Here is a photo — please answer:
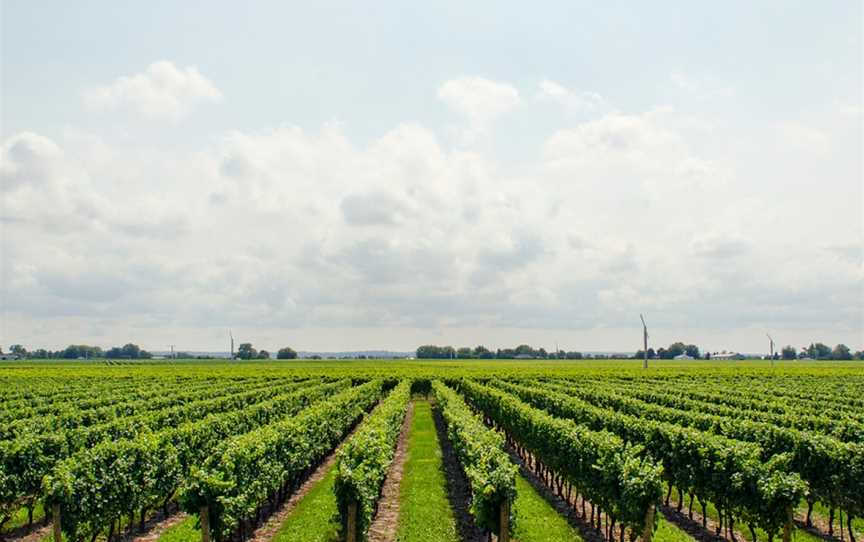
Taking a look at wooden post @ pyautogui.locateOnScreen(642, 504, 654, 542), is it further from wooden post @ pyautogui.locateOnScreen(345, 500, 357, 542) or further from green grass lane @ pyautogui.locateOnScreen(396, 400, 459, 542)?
wooden post @ pyautogui.locateOnScreen(345, 500, 357, 542)

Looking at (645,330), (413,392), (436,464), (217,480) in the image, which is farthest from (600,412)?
(645,330)

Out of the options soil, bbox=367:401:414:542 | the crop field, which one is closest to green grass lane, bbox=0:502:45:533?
the crop field

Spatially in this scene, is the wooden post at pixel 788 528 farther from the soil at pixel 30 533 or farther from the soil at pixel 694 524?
the soil at pixel 30 533

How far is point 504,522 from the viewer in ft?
45.0

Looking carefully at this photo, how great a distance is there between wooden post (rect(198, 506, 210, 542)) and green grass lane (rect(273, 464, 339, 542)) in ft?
9.62

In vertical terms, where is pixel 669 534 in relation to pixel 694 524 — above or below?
above

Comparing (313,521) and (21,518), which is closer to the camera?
(313,521)

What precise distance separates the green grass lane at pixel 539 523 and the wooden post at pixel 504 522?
1.25 metres

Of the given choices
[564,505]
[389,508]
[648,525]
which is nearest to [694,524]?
[564,505]

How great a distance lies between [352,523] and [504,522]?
3.42m

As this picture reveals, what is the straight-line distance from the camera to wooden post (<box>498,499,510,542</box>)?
13.7 m

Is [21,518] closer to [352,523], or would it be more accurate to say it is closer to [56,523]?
[56,523]

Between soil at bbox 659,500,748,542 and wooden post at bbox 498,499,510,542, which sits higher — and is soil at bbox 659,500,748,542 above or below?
below

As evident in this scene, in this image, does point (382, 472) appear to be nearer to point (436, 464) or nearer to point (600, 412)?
point (436, 464)
